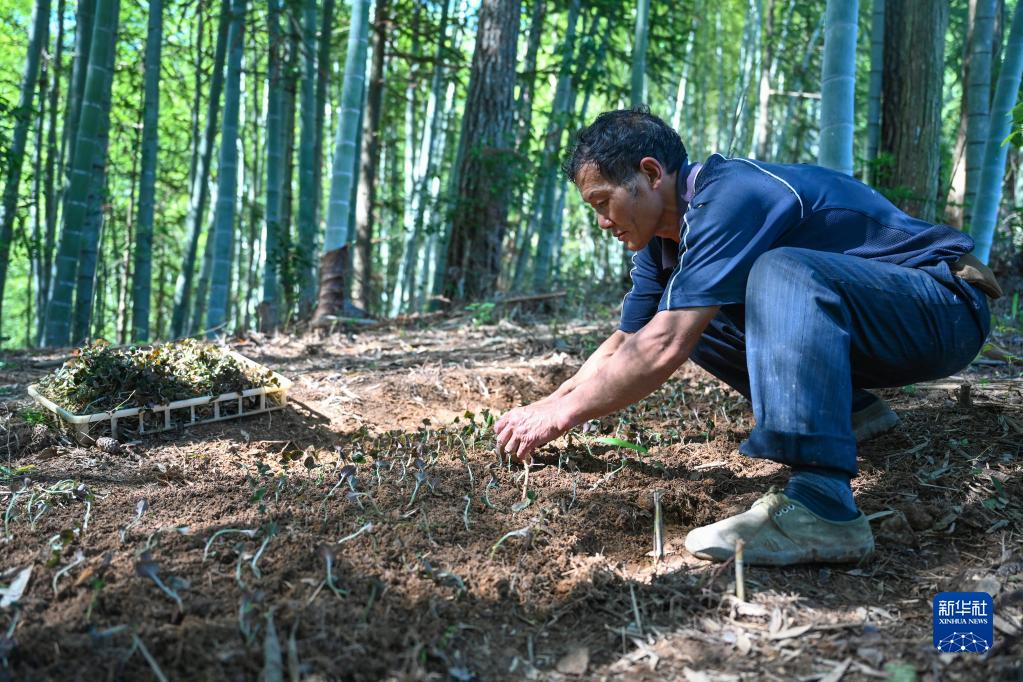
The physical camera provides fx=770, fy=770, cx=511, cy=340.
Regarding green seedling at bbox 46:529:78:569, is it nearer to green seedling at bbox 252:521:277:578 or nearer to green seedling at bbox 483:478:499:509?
green seedling at bbox 252:521:277:578

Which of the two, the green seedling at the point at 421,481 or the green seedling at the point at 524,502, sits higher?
the green seedling at the point at 421,481

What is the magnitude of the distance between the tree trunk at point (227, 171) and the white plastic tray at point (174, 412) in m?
3.43

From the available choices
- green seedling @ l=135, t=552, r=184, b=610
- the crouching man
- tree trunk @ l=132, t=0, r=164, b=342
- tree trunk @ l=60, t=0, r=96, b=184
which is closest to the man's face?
the crouching man

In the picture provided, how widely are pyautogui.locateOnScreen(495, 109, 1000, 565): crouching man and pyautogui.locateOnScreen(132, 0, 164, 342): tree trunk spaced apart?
5.35m

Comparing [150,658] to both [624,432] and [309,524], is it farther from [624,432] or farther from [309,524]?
[624,432]

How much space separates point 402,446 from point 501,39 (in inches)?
179

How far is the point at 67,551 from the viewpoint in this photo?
183 centimetres

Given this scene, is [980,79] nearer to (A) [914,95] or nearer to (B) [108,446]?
(A) [914,95]

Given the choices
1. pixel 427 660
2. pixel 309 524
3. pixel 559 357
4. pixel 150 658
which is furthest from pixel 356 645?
pixel 559 357

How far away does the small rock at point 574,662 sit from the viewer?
1.49m

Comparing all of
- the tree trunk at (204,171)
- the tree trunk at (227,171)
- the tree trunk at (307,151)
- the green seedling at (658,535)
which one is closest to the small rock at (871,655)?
the green seedling at (658,535)

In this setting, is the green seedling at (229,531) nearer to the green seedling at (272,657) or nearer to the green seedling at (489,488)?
the green seedling at (272,657)

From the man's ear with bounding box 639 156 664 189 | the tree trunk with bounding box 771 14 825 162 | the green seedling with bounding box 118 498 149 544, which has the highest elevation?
the tree trunk with bounding box 771 14 825 162

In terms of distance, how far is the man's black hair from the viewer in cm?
203
